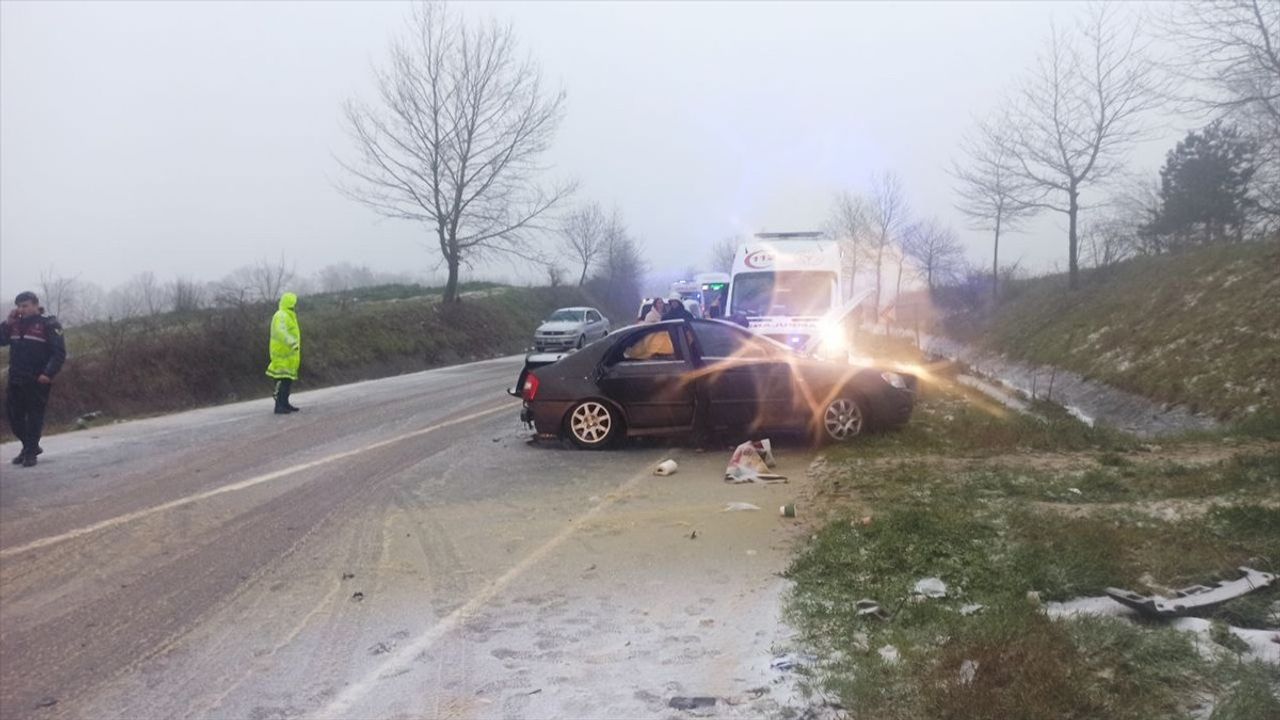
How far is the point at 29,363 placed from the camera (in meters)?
10.0

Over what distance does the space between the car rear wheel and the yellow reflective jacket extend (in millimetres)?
8518

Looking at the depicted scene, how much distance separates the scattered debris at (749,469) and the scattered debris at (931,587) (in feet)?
10.5

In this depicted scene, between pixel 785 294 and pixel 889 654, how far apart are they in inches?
535

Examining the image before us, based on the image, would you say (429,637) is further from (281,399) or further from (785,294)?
(785,294)

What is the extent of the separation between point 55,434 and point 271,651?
11.3m

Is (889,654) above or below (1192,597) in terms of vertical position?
below

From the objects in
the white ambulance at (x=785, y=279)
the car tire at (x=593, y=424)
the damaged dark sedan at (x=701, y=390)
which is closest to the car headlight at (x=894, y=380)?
the damaged dark sedan at (x=701, y=390)

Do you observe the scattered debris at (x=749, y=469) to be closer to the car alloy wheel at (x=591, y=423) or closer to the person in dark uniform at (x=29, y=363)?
the car alloy wheel at (x=591, y=423)

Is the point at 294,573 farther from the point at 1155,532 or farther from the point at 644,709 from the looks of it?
the point at 1155,532

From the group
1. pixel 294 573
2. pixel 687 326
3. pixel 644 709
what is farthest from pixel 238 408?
pixel 644 709

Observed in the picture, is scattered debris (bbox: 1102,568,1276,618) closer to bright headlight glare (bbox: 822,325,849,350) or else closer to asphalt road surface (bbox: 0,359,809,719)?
asphalt road surface (bbox: 0,359,809,719)

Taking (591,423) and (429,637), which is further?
(591,423)

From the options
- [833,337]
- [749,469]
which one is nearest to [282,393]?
[833,337]

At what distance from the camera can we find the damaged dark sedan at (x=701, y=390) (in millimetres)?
9836
